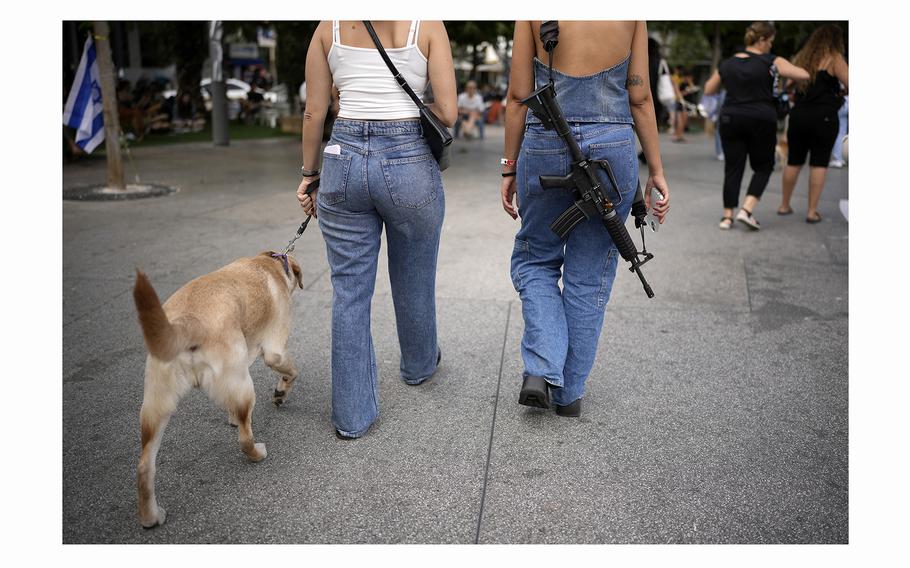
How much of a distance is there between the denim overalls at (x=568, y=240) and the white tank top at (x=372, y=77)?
52cm

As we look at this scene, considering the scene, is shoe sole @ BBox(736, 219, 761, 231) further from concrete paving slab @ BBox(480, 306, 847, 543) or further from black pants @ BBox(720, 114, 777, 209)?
concrete paving slab @ BBox(480, 306, 847, 543)

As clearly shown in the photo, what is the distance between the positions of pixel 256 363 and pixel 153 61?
3958 centimetres

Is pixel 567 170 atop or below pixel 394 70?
below

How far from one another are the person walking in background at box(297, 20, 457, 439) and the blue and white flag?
7380 mm

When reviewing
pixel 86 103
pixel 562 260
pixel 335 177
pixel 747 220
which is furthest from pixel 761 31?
pixel 86 103

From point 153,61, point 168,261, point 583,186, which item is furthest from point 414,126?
point 153,61

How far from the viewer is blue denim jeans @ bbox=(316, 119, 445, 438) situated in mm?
3043

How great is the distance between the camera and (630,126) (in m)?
3.13

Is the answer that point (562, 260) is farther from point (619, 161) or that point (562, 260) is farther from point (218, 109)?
point (218, 109)

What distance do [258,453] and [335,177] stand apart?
3.88ft

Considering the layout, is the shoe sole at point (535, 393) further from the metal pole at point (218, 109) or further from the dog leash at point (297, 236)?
the metal pole at point (218, 109)

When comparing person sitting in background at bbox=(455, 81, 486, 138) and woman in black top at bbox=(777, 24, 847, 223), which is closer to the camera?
woman in black top at bbox=(777, 24, 847, 223)

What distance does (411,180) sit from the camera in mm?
3104

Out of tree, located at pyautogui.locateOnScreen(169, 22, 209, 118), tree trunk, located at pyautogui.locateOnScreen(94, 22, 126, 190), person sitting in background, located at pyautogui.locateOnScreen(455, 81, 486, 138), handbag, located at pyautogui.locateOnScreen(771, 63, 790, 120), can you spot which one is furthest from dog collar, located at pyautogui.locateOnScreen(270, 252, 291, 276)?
tree, located at pyautogui.locateOnScreen(169, 22, 209, 118)
